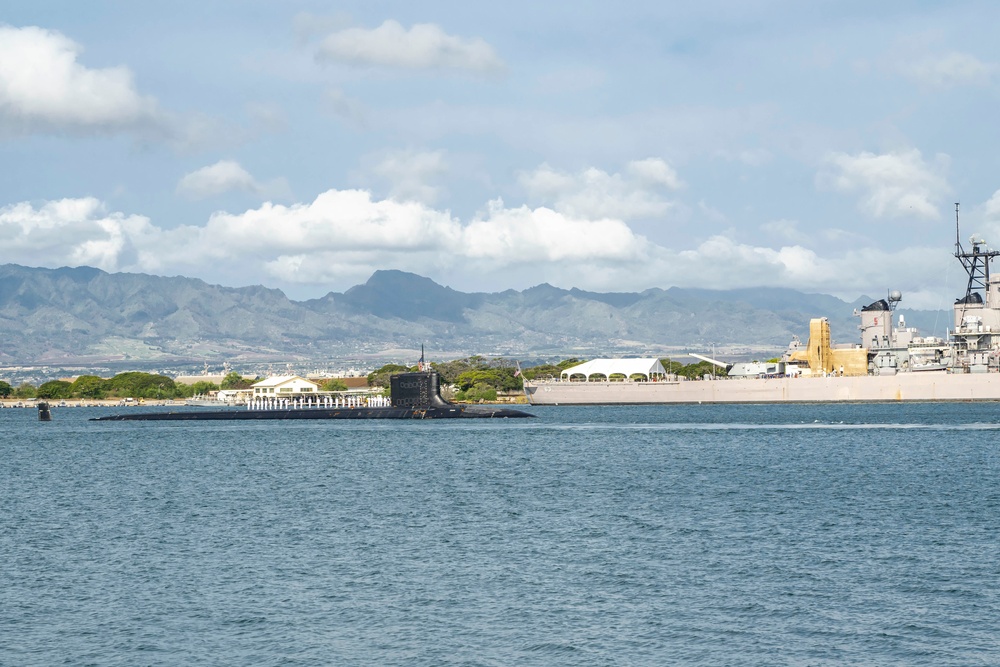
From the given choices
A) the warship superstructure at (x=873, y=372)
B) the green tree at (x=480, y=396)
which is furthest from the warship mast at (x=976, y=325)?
the green tree at (x=480, y=396)

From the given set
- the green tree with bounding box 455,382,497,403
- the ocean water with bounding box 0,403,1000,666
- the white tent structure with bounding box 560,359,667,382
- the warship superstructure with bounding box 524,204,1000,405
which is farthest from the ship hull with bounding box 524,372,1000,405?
the ocean water with bounding box 0,403,1000,666

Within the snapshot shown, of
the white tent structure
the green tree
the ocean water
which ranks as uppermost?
the white tent structure

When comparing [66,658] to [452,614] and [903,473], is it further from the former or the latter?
[903,473]

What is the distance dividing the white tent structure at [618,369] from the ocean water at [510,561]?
123115 mm

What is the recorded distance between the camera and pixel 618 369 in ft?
624

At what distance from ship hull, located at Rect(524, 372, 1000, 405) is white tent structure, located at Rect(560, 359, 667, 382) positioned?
23954mm

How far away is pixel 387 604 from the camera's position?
27.6 meters

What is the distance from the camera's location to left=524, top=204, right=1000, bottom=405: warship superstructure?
466ft

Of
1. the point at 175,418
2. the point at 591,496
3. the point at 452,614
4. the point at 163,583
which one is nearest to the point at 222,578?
the point at 163,583

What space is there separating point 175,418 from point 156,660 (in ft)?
355

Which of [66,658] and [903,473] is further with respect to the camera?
[903,473]

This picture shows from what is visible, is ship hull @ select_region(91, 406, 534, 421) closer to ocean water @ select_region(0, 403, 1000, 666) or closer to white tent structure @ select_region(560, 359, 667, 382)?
ocean water @ select_region(0, 403, 1000, 666)

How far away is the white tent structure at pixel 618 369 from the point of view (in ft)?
623

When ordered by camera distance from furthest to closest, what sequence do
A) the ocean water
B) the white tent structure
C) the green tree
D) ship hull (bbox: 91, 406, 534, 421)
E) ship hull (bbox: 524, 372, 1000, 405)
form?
the green tree < the white tent structure < ship hull (bbox: 524, 372, 1000, 405) < ship hull (bbox: 91, 406, 534, 421) < the ocean water
